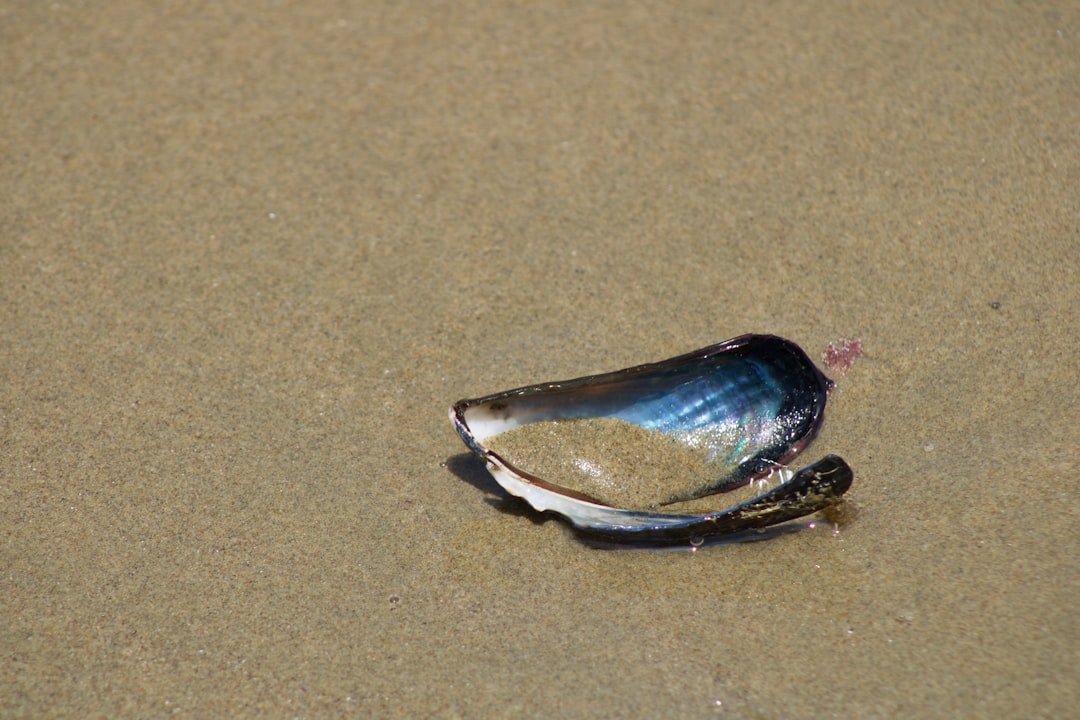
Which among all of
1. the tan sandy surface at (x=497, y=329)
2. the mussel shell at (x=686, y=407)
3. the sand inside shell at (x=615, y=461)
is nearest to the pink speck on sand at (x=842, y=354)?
the tan sandy surface at (x=497, y=329)

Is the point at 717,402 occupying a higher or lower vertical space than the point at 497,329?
higher

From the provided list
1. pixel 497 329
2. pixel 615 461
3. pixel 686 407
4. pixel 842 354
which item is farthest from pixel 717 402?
pixel 497 329

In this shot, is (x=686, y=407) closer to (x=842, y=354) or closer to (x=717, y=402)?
(x=717, y=402)

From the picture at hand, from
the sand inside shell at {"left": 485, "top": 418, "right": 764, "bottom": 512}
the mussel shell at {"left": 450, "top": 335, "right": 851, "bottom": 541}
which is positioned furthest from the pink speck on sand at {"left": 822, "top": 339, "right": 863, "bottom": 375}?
the sand inside shell at {"left": 485, "top": 418, "right": 764, "bottom": 512}

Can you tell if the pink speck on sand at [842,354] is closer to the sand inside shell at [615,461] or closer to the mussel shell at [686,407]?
the mussel shell at [686,407]

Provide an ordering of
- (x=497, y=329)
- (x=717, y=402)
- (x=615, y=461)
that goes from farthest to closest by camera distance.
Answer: (x=497, y=329) → (x=717, y=402) → (x=615, y=461)

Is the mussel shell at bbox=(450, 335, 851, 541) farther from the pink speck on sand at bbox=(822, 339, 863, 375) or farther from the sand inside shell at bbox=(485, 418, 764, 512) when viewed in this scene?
the pink speck on sand at bbox=(822, 339, 863, 375)

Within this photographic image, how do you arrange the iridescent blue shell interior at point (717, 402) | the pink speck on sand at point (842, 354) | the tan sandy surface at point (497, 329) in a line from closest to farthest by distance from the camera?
the tan sandy surface at point (497, 329), the iridescent blue shell interior at point (717, 402), the pink speck on sand at point (842, 354)
